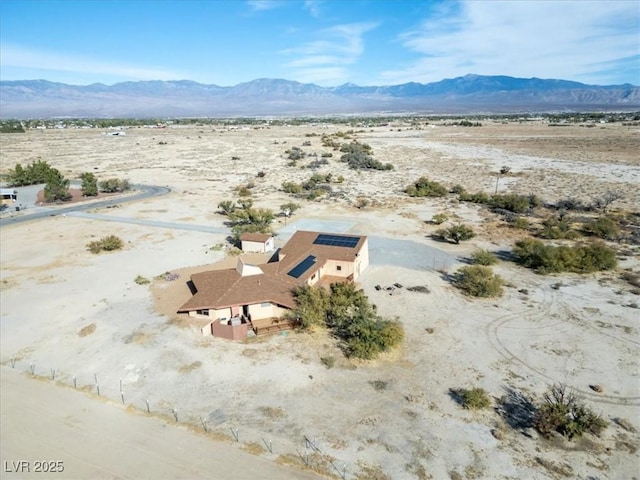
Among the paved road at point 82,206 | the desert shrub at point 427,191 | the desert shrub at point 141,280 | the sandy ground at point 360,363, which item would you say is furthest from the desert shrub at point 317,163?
the desert shrub at point 141,280

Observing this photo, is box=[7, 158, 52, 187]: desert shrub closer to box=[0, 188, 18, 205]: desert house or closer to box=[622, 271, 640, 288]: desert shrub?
box=[0, 188, 18, 205]: desert house

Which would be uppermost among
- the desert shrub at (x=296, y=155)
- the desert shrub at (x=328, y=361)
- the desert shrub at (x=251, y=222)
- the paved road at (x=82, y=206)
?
the desert shrub at (x=296, y=155)

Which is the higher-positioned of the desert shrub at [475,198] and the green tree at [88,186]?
the green tree at [88,186]

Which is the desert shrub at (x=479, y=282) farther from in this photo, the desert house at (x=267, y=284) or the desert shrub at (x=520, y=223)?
the desert shrub at (x=520, y=223)

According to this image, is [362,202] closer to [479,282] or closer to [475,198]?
[475,198]

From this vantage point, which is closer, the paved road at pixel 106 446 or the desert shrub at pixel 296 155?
the paved road at pixel 106 446

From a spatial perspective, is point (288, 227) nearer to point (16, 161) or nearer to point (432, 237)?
point (432, 237)
